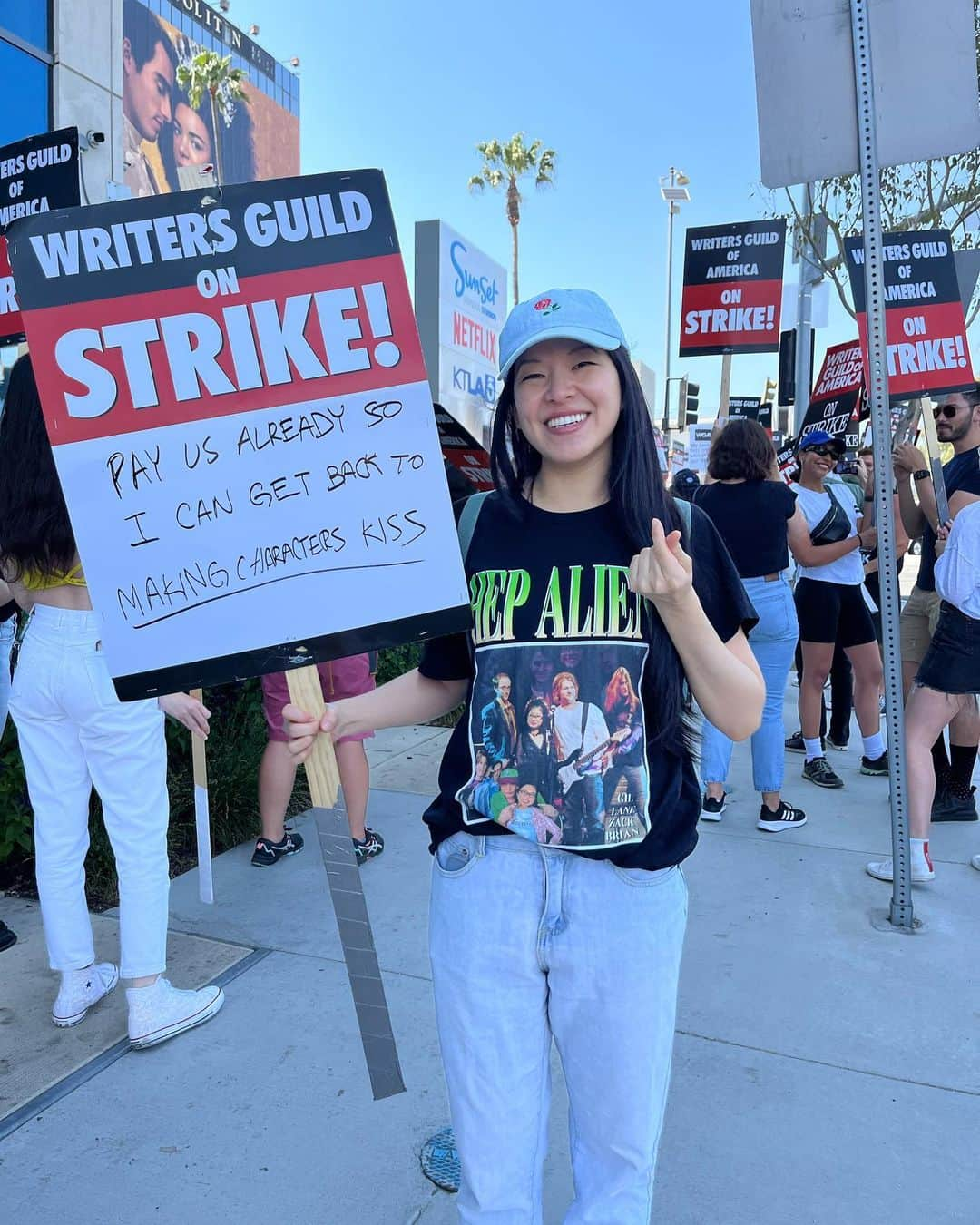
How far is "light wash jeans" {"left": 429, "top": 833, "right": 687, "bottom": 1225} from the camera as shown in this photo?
4.69 feet

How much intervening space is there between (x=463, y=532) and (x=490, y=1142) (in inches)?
40.5

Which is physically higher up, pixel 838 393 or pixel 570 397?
pixel 838 393

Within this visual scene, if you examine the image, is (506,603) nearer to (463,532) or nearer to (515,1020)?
(463,532)

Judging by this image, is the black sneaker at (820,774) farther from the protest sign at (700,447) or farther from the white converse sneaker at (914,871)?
the protest sign at (700,447)

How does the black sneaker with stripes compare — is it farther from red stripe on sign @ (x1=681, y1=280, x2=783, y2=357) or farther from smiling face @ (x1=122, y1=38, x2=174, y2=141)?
smiling face @ (x1=122, y1=38, x2=174, y2=141)

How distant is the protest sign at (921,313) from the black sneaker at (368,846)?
2974mm

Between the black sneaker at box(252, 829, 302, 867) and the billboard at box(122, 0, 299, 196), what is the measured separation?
35.6 m

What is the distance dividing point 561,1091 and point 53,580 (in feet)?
6.66

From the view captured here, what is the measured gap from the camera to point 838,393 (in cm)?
606

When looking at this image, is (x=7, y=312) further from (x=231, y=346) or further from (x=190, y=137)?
(x=190, y=137)

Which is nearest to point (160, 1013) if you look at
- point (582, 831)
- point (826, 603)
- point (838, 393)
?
point (582, 831)

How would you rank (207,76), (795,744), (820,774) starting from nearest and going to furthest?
(820,774), (795,744), (207,76)

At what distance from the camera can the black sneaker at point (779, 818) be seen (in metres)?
4.46

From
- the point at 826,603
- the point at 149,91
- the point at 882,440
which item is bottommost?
the point at 826,603
